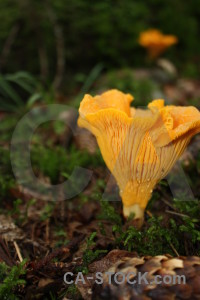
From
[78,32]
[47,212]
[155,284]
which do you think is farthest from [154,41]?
[155,284]

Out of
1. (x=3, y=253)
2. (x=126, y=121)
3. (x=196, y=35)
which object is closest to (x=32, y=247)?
(x=3, y=253)

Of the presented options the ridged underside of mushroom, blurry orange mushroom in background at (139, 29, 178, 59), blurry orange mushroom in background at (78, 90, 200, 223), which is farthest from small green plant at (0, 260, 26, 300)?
blurry orange mushroom in background at (139, 29, 178, 59)

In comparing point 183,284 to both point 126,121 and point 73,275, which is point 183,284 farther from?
point 126,121

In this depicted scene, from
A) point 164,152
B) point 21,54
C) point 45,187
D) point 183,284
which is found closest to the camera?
point 183,284

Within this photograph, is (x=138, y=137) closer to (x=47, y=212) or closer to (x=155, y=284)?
(x=155, y=284)

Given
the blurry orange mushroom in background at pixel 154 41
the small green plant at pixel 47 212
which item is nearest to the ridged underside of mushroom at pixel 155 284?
the small green plant at pixel 47 212

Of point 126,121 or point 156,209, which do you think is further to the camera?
point 156,209

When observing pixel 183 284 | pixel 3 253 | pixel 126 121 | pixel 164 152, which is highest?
pixel 126 121
